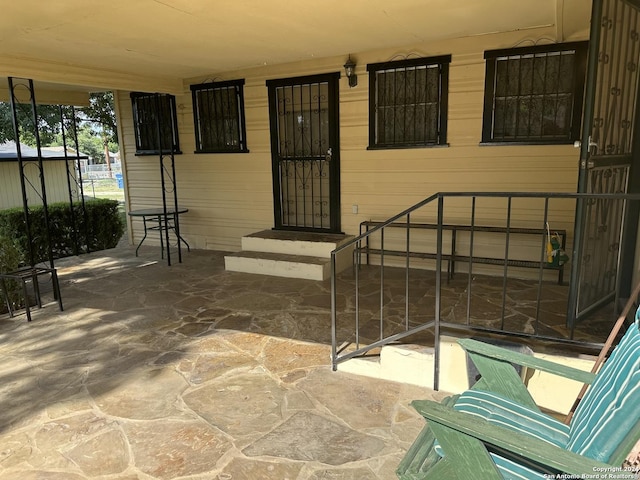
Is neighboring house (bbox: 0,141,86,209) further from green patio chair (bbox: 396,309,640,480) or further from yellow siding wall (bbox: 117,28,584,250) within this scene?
green patio chair (bbox: 396,309,640,480)

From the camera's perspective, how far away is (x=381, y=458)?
2.34 m

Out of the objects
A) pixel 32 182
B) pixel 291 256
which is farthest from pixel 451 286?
pixel 32 182

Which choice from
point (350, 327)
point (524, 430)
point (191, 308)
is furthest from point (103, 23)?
point (524, 430)

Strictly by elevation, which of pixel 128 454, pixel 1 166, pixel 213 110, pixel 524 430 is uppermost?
pixel 213 110

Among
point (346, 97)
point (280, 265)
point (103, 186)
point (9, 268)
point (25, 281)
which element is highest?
point (346, 97)

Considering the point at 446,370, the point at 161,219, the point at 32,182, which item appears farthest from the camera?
the point at 32,182

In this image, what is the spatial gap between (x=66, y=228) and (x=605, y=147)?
7793 mm

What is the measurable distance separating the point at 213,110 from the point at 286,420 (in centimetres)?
543

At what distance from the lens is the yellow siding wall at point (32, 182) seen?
9.60 metres

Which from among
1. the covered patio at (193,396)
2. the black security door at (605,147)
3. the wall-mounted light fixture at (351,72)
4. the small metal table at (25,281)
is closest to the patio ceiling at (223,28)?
the wall-mounted light fixture at (351,72)

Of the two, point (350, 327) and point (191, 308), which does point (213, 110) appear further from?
point (350, 327)

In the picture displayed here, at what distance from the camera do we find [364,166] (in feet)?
19.2

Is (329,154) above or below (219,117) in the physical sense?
below

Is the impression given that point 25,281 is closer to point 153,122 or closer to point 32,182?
point 153,122
